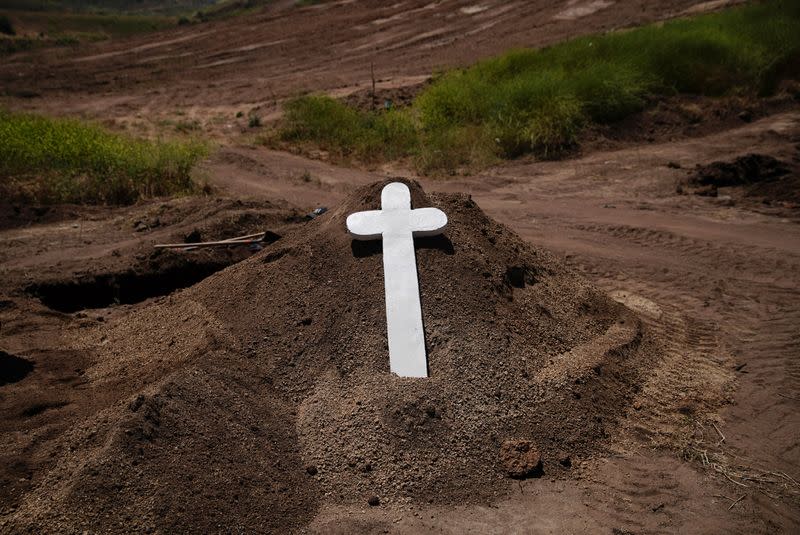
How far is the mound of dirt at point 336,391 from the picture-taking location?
11.1 ft

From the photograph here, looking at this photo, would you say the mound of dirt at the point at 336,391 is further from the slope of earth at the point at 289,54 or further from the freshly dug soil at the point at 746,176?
the slope of earth at the point at 289,54

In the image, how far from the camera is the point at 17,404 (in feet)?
13.7

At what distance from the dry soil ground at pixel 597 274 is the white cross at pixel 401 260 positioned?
0.92 meters

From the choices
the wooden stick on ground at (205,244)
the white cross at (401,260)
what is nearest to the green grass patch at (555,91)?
the wooden stick on ground at (205,244)

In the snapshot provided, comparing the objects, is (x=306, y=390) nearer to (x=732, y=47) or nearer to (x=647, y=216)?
(x=647, y=216)

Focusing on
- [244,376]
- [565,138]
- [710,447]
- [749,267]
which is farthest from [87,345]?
[565,138]

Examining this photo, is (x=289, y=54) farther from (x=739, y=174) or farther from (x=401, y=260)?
(x=401, y=260)

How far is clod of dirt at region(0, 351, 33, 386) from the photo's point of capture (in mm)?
4504

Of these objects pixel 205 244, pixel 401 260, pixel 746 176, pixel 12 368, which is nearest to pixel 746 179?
pixel 746 176

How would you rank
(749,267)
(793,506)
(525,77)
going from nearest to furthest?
(793,506) → (749,267) → (525,77)

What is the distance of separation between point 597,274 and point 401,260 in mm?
2965

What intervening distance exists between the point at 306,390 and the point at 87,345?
2012 millimetres

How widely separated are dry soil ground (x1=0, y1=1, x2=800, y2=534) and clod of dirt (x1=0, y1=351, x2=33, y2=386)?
0.07ft

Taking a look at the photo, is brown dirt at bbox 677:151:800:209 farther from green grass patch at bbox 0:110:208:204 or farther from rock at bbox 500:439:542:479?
green grass patch at bbox 0:110:208:204
